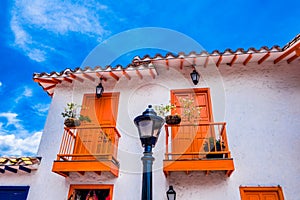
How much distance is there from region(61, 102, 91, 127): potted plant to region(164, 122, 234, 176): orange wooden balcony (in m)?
2.25

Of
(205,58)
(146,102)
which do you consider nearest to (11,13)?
(146,102)

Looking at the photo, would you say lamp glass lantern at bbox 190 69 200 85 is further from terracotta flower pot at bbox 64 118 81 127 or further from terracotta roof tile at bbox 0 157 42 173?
terracotta roof tile at bbox 0 157 42 173

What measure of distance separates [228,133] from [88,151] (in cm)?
361

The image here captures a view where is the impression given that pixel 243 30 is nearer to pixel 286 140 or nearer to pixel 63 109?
pixel 286 140

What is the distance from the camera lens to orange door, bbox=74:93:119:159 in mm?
5197

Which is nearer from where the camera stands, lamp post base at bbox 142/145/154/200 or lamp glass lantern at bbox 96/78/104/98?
lamp post base at bbox 142/145/154/200

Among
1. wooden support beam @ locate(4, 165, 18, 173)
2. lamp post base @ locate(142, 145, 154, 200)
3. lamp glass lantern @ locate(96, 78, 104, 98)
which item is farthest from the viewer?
lamp glass lantern @ locate(96, 78, 104, 98)

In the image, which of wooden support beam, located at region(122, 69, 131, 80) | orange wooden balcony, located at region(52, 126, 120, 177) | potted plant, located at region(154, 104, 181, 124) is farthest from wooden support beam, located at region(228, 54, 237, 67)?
orange wooden balcony, located at region(52, 126, 120, 177)

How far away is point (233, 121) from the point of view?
17.5 feet

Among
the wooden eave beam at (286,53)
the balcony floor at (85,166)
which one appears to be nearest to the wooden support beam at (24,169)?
the balcony floor at (85,166)

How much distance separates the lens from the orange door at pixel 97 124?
520 centimetres

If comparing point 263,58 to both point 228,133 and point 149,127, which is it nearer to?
point 228,133

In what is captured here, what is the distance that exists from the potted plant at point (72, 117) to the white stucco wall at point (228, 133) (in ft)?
1.28

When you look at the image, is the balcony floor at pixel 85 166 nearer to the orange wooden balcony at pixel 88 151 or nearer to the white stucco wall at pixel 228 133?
the orange wooden balcony at pixel 88 151
